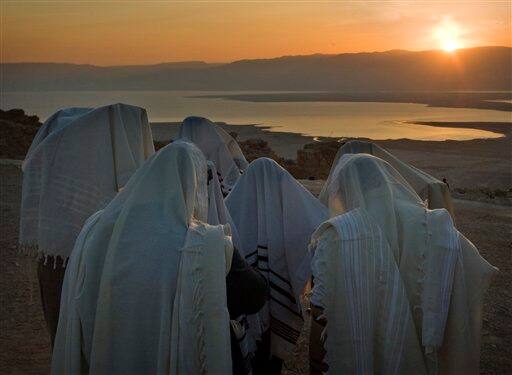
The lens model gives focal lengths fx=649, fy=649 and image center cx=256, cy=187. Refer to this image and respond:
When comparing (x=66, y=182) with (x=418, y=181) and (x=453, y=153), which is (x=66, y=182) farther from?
(x=453, y=153)

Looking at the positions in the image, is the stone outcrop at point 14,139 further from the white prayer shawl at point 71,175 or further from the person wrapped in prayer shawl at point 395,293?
the person wrapped in prayer shawl at point 395,293

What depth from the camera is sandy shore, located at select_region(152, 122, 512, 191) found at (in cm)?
1986

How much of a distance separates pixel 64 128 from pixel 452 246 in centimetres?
264

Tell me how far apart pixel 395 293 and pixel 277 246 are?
118 cm

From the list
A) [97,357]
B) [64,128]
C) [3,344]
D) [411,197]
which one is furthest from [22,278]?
[411,197]

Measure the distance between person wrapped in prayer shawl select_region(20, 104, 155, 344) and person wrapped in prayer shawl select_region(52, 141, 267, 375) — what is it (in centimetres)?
123

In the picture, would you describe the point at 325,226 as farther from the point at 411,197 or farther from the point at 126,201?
the point at 126,201

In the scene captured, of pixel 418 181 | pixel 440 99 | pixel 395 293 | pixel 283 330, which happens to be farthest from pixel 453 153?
pixel 440 99

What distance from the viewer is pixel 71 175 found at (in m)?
4.28

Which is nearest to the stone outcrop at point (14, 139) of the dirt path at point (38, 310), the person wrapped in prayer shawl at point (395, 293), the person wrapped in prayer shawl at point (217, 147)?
the dirt path at point (38, 310)

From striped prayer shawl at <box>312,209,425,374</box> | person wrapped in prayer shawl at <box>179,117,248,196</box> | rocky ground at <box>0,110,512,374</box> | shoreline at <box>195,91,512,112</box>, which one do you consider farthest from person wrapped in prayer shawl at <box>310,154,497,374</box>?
shoreline at <box>195,91,512,112</box>

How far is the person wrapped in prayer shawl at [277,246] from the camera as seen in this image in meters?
4.04

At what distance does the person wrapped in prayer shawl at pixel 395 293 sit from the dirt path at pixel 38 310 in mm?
2146

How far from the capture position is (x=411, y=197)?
3318 mm
